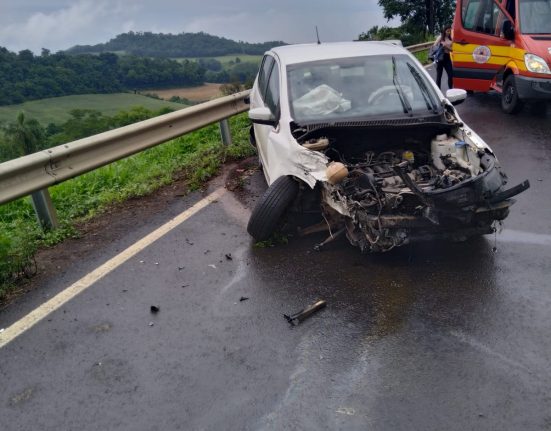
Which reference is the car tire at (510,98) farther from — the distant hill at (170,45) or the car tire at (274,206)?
the distant hill at (170,45)

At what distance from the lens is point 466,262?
457 centimetres

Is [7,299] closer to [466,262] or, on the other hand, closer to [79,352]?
[79,352]

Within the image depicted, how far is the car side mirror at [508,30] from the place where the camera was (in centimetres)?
952

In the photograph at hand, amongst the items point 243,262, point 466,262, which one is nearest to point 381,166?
point 466,262

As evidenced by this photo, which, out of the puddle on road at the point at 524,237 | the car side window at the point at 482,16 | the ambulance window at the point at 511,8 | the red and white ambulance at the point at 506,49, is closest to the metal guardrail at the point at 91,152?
the puddle on road at the point at 524,237

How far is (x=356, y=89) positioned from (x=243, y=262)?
230 centimetres

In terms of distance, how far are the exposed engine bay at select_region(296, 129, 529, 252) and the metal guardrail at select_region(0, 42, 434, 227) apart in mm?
2632

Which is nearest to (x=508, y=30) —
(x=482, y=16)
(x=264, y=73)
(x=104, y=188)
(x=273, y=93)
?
(x=482, y=16)

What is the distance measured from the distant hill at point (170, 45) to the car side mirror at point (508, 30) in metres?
74.0

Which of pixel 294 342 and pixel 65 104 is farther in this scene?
pixel 65 104

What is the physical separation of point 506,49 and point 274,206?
23.4ft

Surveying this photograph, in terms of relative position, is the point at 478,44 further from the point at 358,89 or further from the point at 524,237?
the point at 524,237

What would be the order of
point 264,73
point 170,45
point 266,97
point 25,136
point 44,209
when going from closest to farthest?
1. point 44,209
2. point 266,97
3. point 264,73
4. point 25,136
5. point 170,45

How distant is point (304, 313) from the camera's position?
3922mm
